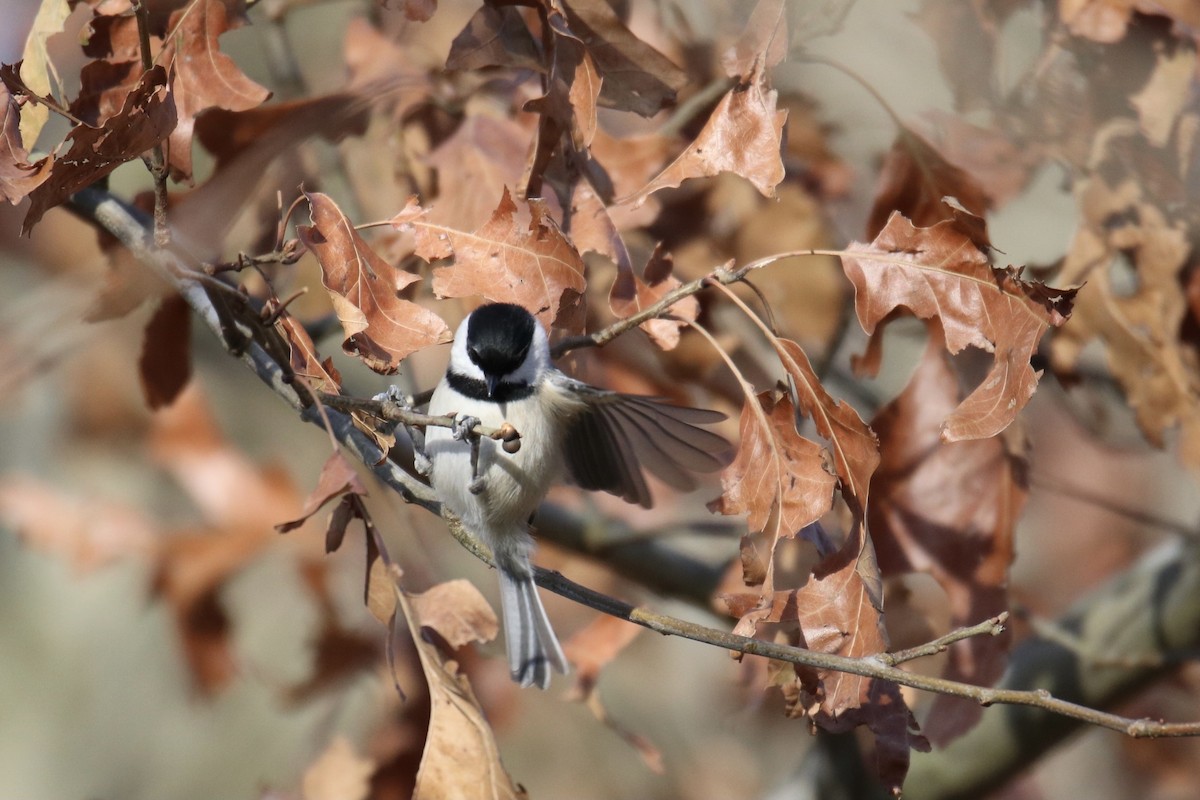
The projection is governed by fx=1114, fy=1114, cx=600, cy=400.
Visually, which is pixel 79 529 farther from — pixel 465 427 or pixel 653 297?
pixel 653 297

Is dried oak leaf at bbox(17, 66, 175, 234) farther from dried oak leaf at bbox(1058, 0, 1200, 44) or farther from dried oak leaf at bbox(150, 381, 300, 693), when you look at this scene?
dried oak leaf at bbox(1058, 0, 1200, 44)

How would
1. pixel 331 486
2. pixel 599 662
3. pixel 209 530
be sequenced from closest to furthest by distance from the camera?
pixel 331 486
pixel 599 662
pixel 209 530

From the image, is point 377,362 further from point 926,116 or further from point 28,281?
point 28,281

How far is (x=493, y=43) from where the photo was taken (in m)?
1.95

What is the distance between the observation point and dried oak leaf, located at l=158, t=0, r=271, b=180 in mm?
1852

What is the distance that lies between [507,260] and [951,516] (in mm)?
1149

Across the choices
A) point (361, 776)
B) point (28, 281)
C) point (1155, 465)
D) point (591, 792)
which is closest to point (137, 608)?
point (28, 281)

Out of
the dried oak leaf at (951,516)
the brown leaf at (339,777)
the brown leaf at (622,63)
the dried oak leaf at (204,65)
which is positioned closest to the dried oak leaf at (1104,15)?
the dried oak leaf at (951,516)

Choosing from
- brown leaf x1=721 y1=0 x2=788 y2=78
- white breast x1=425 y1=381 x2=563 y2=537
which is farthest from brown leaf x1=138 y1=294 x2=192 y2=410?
brown leaf x1=721 y1=0 x2=788 y2=78

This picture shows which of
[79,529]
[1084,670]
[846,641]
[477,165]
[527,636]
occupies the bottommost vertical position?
[79,529]

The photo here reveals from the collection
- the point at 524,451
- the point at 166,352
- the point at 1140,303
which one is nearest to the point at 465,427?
the point at 524,451

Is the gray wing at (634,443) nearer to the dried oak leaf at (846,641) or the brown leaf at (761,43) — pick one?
the dried oak leaf at (846,641)

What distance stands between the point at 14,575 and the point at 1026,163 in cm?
658

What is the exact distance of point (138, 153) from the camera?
1631 millimetres
